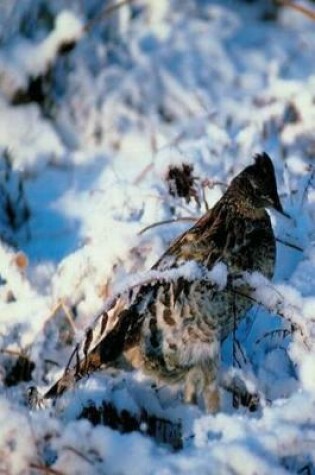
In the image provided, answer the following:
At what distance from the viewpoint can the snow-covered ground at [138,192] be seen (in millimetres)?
3506

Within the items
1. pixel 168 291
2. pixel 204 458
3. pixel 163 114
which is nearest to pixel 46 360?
pixel 168 291

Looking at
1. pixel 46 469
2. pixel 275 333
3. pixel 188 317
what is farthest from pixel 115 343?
pixel 46 469

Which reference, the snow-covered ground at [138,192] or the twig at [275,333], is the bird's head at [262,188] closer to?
the snow-covered ground at [138,192]

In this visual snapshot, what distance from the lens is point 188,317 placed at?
15.3ft

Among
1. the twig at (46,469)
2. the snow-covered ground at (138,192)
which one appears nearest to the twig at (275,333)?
the snow-covered ground at (138,192)

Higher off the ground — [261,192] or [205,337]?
[261,192]

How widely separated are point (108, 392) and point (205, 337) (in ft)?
1.75

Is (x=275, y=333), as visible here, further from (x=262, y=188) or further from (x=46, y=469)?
(x=46, y=469)

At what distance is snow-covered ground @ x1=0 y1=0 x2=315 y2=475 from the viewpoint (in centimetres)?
351

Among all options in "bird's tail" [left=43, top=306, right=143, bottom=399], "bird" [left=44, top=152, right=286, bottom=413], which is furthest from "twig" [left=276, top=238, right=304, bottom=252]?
"bird's tail" [left=43, top=306, right=143, bottom=399]

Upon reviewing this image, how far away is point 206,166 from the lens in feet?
20.5

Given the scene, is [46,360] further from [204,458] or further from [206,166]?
[204,458]

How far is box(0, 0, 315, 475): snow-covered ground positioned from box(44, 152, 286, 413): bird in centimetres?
11

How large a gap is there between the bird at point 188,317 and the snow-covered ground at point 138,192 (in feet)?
0.35
